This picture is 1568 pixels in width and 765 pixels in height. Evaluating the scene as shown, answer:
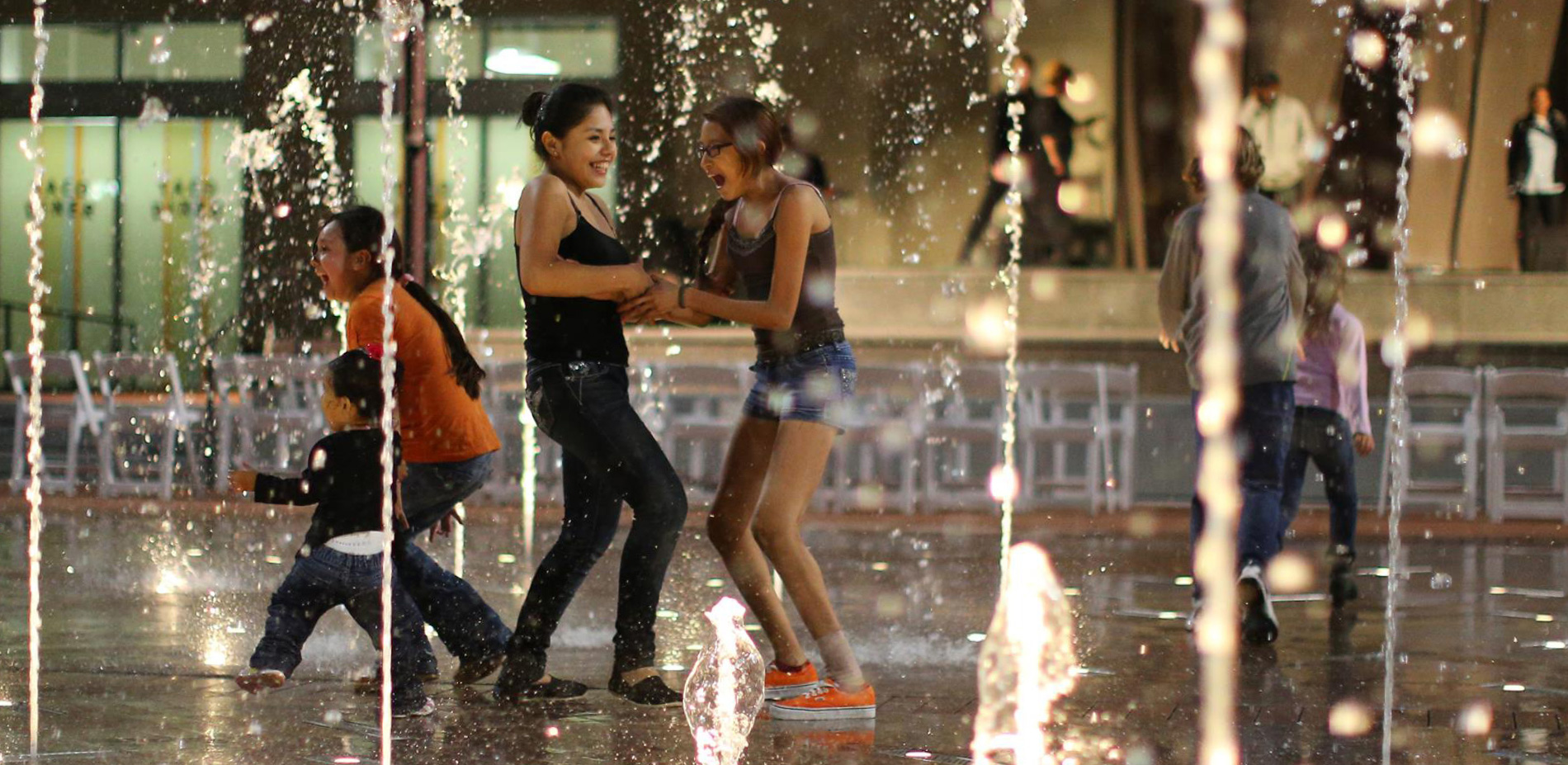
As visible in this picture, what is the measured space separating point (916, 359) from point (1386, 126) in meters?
5.07

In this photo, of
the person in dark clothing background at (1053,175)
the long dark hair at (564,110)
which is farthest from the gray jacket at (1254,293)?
the person in dark clothing background at (1053,175)

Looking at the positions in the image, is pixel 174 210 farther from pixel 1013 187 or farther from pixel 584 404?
pixel 584 404

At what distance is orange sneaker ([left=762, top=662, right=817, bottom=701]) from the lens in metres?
5.42

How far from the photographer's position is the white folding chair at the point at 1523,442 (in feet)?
42.3

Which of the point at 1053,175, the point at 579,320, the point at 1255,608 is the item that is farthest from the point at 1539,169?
the point at 579,320

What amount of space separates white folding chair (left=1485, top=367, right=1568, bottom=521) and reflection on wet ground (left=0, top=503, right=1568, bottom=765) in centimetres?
210

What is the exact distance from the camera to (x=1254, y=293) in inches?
272

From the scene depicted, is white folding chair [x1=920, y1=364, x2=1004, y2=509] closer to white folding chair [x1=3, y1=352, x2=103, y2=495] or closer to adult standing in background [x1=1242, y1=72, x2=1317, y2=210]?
adult standing in background [x1=1242, y1=72, x2=1317, y2=210]

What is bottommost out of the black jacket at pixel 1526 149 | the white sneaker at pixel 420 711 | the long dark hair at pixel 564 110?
the white sneaker at pixel 420 711

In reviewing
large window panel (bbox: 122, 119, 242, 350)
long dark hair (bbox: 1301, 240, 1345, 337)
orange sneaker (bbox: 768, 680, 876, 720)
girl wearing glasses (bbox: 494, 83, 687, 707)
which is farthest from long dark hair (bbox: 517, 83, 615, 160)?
large window panel (bbox: 122, 119, 242, 350)

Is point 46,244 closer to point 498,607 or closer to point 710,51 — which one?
point 710,51

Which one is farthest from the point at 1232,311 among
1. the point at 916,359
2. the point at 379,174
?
the point at 379,174

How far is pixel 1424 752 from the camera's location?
193 inches

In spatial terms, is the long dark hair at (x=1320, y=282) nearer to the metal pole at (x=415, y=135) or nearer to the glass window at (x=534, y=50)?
the metal pole at (x=415, y=135)
